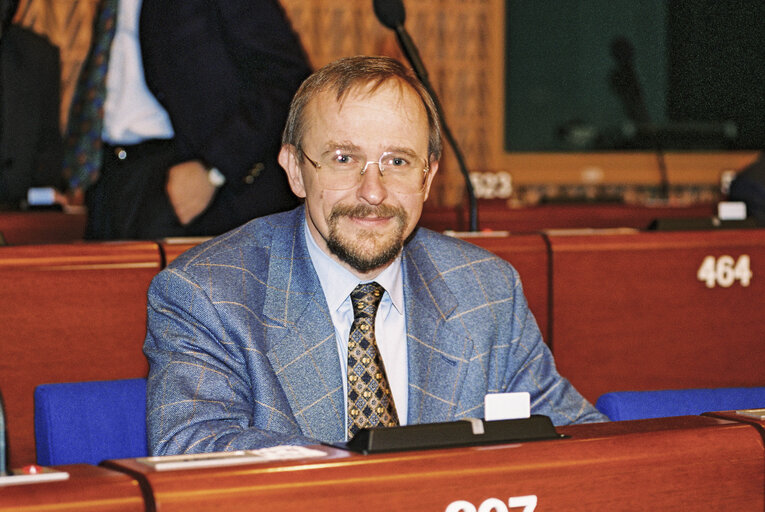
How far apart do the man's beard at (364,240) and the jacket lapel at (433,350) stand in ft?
0.45

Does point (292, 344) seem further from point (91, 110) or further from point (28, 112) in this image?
point (28, 112)

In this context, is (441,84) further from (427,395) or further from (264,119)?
(427,395)

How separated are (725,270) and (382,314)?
46.1 inches

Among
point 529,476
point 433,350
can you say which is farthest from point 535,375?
point 529,476

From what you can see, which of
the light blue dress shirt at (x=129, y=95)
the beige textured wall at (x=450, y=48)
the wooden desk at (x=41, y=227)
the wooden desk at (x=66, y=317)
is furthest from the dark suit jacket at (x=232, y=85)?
the beige textured wall at (x=450, y=48)

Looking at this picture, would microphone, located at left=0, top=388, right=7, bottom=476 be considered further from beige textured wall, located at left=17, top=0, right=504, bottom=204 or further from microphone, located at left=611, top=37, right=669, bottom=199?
microphone, located at left=611, top=37, right=669, bottom=199

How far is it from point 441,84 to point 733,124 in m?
2.62

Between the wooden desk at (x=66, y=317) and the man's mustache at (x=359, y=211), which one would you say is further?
the wooden desk at (x=66, y=317)

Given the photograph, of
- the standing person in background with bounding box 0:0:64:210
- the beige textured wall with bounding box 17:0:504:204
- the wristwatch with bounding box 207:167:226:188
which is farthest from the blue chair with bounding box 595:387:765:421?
the beige textured wall with bounding box 17:0:504:204

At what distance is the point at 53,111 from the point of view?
4.84 metres

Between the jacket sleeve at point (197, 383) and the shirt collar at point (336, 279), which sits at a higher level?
the shirt collar at point (336, 279)

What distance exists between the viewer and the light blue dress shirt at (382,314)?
5.61ft

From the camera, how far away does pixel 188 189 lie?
107 inches

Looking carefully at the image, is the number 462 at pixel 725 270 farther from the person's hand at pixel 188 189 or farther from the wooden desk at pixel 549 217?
the wooden desk at pixel 549 217
